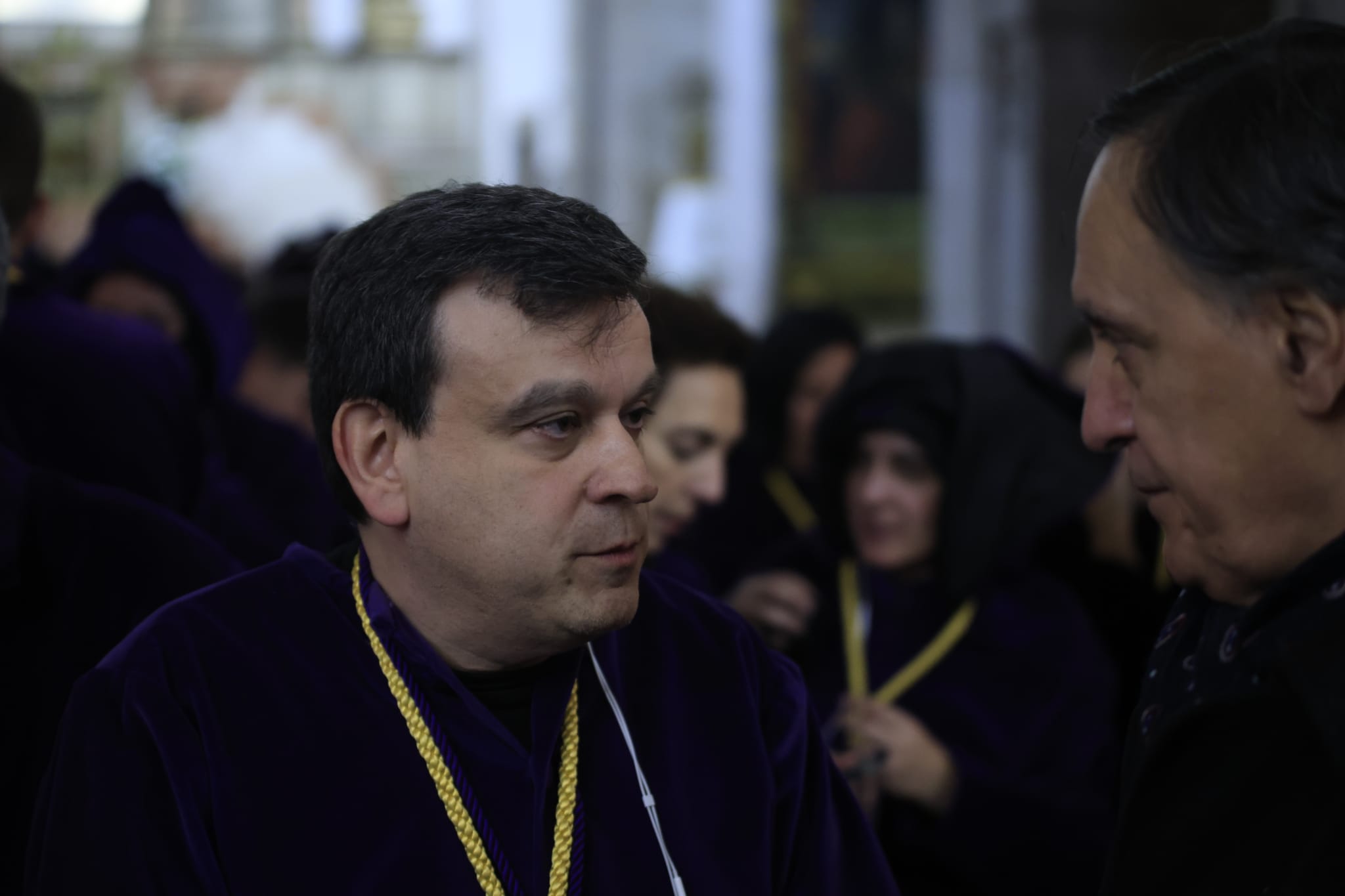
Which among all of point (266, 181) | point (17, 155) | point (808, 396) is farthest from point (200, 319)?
point (266, 181)

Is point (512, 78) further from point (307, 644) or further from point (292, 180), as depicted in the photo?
point (307, 644)

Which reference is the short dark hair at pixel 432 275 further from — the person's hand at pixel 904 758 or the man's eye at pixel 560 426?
the person's hand at pixel 904 758

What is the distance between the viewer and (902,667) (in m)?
3.81

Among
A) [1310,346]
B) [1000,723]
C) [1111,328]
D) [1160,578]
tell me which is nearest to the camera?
[1310,346]

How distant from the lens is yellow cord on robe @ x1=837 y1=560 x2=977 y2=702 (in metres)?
3.75

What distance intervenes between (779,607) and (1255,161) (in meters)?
2.32

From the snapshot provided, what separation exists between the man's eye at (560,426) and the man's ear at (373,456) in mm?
196

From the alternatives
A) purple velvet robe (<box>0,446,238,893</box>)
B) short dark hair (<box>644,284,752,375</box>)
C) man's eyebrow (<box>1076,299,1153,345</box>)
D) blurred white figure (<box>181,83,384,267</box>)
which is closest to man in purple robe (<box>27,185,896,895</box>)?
purple velvet robe (<box>0,446,238,893</box>)

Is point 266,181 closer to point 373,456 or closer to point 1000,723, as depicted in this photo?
point 1000,723

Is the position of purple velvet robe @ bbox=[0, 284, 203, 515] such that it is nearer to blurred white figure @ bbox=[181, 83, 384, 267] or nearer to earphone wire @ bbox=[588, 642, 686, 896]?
earphone wire @ bbox=[588, 642, 686, 896]

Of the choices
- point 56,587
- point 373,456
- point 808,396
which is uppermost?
point 373,456

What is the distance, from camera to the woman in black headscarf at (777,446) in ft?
17.1

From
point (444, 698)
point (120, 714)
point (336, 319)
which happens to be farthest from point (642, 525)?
point (120, 714)

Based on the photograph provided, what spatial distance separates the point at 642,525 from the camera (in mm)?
2014
